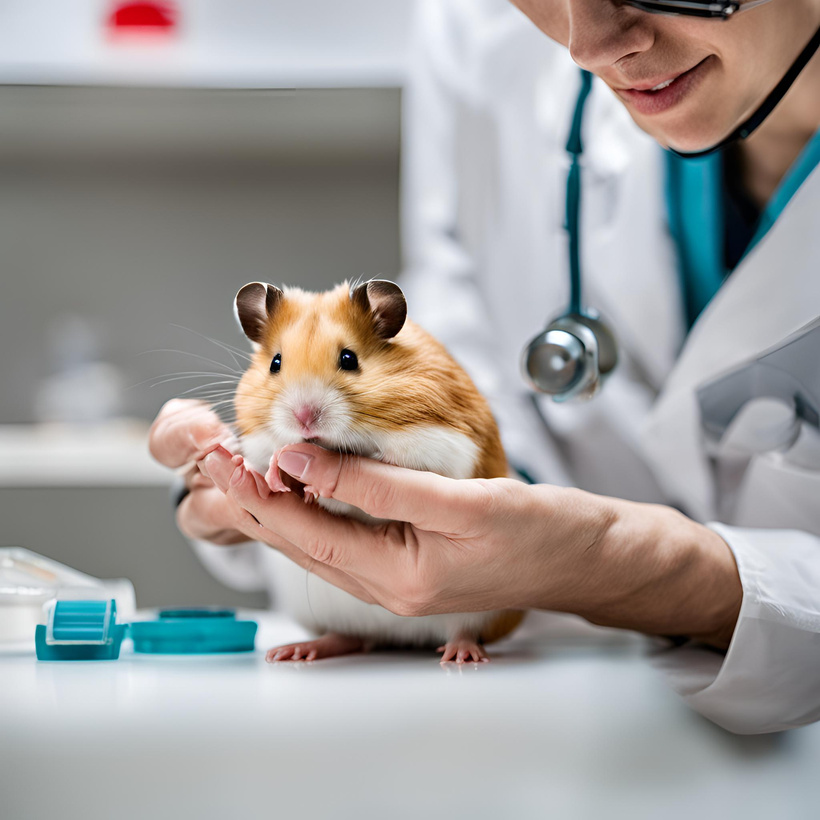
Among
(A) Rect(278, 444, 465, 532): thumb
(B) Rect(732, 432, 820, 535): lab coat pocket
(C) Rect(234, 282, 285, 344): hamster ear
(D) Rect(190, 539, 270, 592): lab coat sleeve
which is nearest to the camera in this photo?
(A) Rect(278, 444, 465, 532): thumb

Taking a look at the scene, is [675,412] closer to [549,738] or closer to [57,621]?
[549,738]

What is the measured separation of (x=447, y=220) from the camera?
64.7 inches

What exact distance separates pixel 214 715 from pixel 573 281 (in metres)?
0.71

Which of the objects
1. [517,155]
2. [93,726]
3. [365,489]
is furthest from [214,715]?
[517,155]

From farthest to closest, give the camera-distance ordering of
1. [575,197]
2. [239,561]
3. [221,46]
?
[221,46] < [239,561] < [575,197]

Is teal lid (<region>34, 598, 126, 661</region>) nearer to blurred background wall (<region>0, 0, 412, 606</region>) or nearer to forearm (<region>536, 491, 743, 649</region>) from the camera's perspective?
forearm (<region>536, 491, 743, 649</region>)

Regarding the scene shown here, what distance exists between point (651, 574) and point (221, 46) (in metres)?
2.54

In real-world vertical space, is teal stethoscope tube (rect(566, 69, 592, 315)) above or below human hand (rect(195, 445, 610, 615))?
above

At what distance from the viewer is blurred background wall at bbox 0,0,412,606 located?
103 inches

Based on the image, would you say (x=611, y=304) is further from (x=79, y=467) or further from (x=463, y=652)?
(x=79, y=467)

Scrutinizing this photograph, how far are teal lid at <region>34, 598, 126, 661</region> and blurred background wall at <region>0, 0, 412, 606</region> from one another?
73.6 inches

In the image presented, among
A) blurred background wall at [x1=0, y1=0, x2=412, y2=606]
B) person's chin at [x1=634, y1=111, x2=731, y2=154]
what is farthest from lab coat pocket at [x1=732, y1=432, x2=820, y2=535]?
blurred background wall at [x1=0, y1=0, x2=412, y2=606]

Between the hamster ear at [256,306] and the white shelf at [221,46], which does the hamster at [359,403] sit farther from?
the white shelf at [221,46]

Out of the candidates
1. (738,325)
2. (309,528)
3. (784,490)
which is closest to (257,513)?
(309,528)
